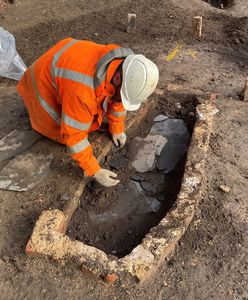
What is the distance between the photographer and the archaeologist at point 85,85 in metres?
3.38

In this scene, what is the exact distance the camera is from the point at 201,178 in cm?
388

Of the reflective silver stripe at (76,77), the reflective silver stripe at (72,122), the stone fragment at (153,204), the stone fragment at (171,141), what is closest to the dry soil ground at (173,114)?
the stone fragment at (171,141)

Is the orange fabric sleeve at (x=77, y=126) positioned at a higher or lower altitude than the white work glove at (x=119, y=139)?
higher

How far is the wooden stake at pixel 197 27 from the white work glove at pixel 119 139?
10.7 feet

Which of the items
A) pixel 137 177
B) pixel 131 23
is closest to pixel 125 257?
pixel 137 177

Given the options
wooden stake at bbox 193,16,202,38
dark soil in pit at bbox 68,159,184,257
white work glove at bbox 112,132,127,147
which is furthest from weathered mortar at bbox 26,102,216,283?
wooden stake at bbox 193,16,202,38

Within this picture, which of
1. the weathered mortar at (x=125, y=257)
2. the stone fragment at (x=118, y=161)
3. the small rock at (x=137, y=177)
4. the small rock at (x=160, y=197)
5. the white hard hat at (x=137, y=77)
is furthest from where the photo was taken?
the stone fragment at (x=118, y=161)

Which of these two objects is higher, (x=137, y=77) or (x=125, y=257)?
(x=137, y=77)

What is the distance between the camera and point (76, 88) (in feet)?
11.2

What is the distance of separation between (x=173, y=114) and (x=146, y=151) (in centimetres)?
76

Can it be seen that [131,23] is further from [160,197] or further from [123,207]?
[123,207]

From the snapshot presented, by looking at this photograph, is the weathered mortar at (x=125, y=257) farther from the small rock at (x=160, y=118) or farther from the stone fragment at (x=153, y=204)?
the small rock at (x=160, y=118)

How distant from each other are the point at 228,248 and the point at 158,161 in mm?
1319

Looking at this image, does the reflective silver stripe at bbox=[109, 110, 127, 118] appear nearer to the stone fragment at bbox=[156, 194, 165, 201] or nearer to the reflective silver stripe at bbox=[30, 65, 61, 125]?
the reflective silver stripe at bbox=[30, 65, 61, 125]
